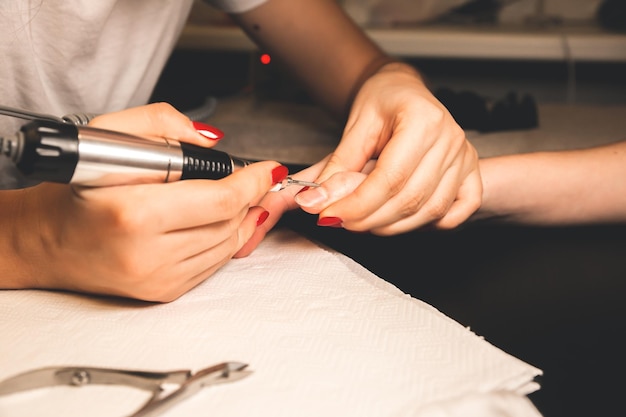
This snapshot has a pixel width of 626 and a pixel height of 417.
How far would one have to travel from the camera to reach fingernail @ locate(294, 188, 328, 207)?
0.49 meters

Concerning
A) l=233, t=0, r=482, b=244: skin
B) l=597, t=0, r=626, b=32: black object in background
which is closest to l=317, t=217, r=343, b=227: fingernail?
l=233, t=0, r=482, b=244: skin

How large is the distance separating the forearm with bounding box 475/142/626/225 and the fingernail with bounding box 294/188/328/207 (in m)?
0.21

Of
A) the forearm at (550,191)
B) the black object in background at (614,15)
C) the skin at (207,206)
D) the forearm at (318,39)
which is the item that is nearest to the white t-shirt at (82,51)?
the forearm at (318,39)

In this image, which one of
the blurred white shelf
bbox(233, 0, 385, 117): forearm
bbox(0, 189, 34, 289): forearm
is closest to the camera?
bbox(0, 189, 34, 289): forearm

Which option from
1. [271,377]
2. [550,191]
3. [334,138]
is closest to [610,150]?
[550,191]

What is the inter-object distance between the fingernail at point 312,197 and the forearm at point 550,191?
0.69 feet

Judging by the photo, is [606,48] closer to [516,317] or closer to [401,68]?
[401,68]

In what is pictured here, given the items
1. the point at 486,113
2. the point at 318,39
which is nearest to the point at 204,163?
the point at 318,39

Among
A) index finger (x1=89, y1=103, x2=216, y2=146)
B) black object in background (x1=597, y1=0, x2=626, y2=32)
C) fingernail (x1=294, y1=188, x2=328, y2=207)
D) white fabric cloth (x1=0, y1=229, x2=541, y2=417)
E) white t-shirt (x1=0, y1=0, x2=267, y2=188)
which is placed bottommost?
white fabric cloth (x1=0, y1=229, x2=541, y2=417)

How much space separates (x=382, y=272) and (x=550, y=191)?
9.4 inches

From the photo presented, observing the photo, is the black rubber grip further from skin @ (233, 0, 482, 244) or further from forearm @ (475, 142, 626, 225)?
forearm @ (475, 142, 626, 225)

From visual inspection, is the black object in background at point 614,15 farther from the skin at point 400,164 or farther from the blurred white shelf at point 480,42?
Answer: the skin at point 400,164

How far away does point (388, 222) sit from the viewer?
0.54 m

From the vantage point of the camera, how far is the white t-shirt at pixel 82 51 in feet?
1.95
